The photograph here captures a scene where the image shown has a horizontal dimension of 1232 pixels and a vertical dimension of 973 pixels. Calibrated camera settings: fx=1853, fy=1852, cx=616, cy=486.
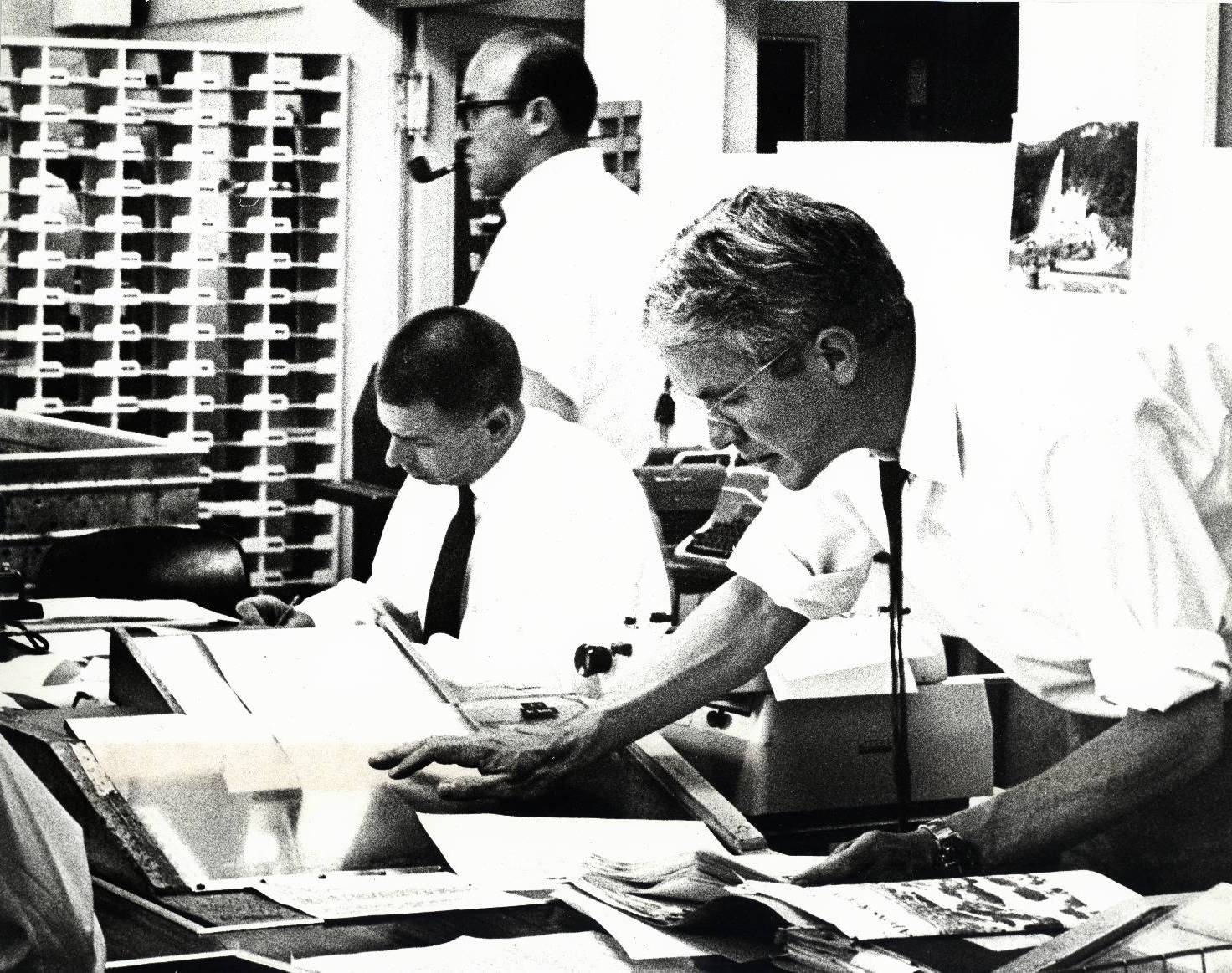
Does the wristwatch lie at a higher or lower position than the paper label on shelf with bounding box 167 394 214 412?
lower

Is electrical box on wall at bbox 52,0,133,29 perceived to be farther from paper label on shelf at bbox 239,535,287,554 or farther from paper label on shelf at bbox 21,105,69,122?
paper label on shelf at bbox 239,535,287,554

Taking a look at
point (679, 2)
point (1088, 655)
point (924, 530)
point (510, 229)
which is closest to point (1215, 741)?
point (1088, 655)

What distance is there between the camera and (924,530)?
6.09 ft

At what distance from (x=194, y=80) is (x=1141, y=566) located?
5143 millimetres

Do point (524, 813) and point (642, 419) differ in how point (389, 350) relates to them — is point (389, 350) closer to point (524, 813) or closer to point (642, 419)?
point (642, 419)

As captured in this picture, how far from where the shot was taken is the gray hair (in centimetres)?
170

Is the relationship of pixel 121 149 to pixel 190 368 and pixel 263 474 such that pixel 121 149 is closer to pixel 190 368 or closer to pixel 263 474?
pixel 190 368

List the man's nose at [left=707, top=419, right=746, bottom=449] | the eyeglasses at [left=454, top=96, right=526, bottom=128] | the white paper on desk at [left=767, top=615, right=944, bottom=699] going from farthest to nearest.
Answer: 1. the eyeglasses at [left=454, top=96, right=526, bottom=128]
2. the white paper on desk at [left=767, top=615, right=944, bottom=699]
3. the man's nose at [left=707, top=419, right=746, bottom=449]

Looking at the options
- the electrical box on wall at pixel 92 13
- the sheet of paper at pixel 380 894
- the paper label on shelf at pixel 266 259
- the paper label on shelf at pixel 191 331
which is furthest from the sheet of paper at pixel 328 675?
the electrical box on wall at pixel 92 13

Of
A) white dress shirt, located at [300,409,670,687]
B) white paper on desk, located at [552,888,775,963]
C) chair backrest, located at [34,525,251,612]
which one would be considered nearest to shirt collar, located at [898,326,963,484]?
white paper on desk, located at [552,888,775,963]

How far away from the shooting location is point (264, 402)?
6391mm

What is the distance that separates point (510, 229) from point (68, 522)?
4.21 feet

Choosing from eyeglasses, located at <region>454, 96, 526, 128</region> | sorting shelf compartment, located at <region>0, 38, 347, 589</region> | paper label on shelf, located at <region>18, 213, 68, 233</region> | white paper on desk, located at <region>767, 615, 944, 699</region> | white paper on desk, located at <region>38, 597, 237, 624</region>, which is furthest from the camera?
sorting shelf compartment, located at <region>0, 38, 347, 589</region>

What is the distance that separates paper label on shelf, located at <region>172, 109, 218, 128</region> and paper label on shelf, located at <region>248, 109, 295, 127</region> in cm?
13
